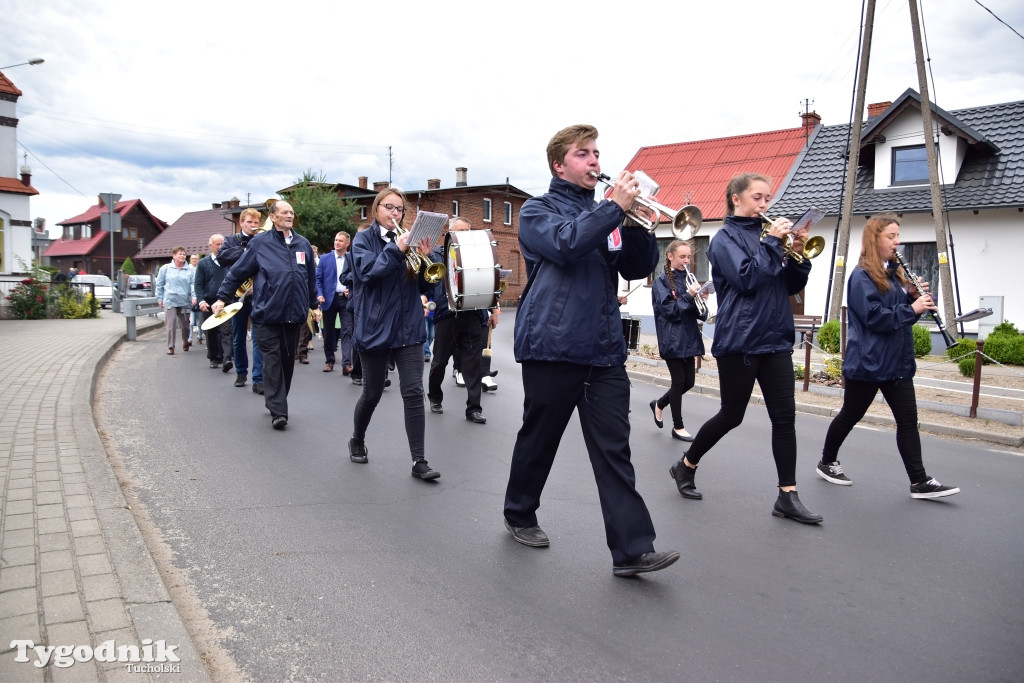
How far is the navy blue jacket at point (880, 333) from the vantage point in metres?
5.45

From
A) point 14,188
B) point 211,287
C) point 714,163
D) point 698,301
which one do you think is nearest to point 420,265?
point 698,301

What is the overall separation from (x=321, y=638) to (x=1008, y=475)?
229 inches

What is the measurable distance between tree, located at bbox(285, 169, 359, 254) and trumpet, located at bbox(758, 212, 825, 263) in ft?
122

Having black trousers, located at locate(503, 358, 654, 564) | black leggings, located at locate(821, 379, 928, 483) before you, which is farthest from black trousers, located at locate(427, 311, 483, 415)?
black trousers, located at locate(503, 358, 654, 564)

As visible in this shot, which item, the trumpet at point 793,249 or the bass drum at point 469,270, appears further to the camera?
the bass drum at point 469,270

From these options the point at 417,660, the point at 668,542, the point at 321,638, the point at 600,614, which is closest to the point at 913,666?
the point at 600,614

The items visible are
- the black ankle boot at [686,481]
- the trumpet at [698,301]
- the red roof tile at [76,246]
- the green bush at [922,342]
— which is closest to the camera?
the black ankle boot at [686,481]

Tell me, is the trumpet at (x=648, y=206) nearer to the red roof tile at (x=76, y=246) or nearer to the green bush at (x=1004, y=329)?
the green bush at (x=1004, y=329)

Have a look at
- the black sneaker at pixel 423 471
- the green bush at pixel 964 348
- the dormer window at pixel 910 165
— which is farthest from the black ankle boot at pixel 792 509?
the dormer window at pixel 910 165

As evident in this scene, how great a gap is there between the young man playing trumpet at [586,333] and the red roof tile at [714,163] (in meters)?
21.7

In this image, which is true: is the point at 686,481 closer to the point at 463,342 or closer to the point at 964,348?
the point at 463,342

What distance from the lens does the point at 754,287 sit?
4.81m

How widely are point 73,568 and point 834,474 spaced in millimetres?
5025

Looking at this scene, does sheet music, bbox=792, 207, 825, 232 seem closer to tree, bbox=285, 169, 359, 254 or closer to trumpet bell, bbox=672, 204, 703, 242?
trumpet bell, bbox=672, 204, 703, 242
